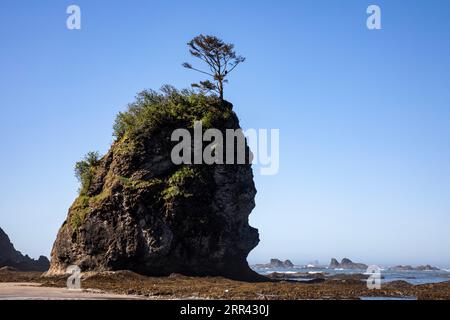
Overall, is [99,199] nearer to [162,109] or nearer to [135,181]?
[135,181]

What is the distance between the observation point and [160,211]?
2066 inches

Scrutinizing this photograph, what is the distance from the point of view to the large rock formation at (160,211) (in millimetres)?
51625

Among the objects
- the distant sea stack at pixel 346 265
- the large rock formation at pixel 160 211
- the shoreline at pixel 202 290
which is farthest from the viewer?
the distant sea stack at pixel 346 265

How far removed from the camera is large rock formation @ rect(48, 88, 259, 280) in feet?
169

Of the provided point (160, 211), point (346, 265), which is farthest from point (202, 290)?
point (346, 265)

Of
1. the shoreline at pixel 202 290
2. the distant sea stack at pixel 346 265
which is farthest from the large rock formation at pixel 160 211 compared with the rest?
the distant sea stack at pixel 346 265

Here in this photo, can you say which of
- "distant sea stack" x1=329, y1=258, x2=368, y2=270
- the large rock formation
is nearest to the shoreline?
the large rock formation

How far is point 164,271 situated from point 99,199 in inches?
397

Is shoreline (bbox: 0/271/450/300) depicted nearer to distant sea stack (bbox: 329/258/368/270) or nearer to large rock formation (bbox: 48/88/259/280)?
large rock formation (bbox: 48/88/259/280)

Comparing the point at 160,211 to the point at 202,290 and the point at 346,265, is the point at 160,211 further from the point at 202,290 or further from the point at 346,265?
the point at 346,265

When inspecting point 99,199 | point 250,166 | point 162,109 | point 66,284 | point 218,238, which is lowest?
point 66,284

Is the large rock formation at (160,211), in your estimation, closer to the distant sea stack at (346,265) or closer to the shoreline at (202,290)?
the shoreline at (202,290)
